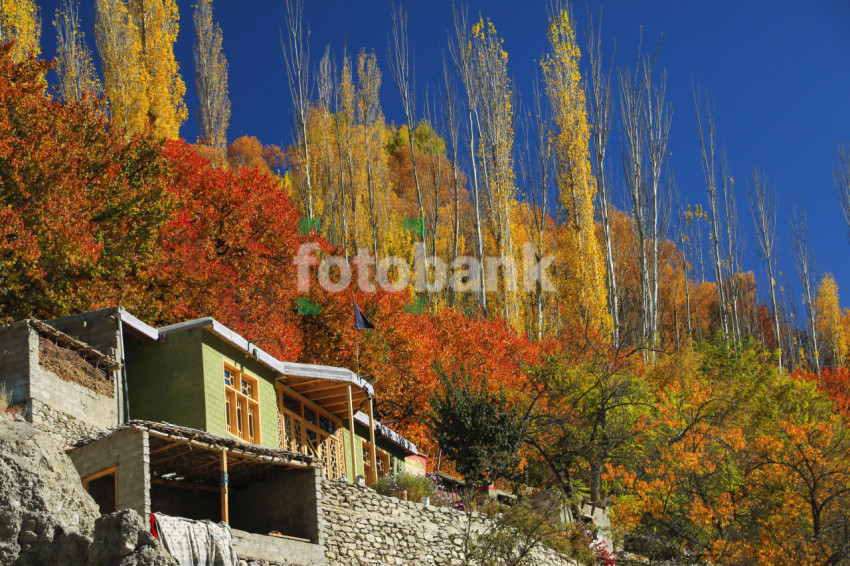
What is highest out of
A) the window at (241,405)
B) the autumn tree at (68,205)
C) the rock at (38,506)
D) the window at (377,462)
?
the autumn tree at (68,205)

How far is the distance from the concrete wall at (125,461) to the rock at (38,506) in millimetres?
563

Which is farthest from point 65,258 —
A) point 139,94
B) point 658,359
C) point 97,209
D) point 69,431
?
point 658,359

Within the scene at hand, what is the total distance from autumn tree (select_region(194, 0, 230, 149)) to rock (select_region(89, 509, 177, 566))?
31187mm

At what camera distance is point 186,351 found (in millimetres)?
18094

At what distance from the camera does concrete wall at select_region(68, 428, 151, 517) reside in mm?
13672

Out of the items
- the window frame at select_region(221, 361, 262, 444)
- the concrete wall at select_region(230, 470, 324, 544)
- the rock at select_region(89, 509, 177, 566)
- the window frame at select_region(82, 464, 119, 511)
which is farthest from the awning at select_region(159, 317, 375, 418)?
the rock at select_region(89, 509, 177, 566)

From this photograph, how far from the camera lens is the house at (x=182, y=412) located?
1462 centimetres

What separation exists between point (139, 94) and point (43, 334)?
21.9 meters

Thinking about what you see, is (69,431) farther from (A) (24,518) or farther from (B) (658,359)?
(B) (658,359)

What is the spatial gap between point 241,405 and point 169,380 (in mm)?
1913

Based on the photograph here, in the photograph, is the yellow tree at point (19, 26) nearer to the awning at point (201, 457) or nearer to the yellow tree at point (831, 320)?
the awning at point (201, 457)

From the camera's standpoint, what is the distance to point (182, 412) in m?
17.8

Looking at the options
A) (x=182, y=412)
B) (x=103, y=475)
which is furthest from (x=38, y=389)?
(x=182, y=412)

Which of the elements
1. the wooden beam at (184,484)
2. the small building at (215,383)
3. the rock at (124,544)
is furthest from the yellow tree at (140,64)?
the rock at (124,544)
